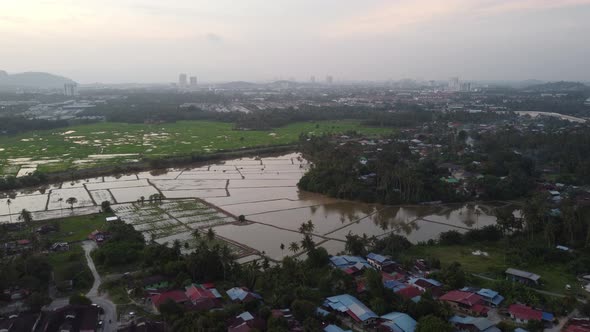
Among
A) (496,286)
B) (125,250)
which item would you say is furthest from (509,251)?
(125,250)

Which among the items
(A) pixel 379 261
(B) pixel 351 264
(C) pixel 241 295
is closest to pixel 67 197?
(C) pixel 241 295

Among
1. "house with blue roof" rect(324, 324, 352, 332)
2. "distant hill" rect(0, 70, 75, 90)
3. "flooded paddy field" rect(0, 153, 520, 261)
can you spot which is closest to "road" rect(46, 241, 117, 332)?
"flooded paddy field" rect(0, 153, 520, 261)

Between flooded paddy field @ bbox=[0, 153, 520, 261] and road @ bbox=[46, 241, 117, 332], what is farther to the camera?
flooded paddy field @ bbox=[0, 153, 520, 261]

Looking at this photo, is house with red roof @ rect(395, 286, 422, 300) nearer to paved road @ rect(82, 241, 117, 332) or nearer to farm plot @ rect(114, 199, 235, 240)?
paved road @ rect(82, 241, 117, 332)

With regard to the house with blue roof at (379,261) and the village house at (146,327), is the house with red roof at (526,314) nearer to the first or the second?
the house with blue roof at (379,261)

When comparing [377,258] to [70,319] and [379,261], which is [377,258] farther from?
[70,319]

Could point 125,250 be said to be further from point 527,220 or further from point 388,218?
point 527,220
